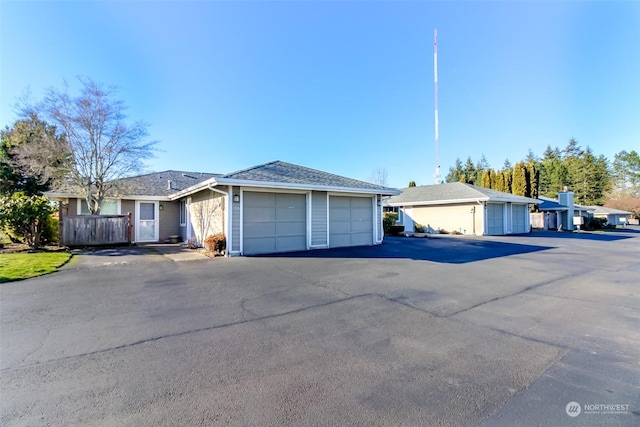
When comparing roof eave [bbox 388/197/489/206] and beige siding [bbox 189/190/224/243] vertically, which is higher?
roof eave [bbox 388/197/489/206]

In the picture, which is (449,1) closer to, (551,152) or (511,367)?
(511,367)

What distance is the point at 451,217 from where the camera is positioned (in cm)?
2298

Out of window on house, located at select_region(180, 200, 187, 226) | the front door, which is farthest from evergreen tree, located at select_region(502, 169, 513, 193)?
the front door

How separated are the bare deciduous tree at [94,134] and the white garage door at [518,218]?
90.9 ft

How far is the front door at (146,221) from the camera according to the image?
15.6 m

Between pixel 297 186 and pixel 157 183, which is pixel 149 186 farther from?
pixel 297 186

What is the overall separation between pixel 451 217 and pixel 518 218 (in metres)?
6.63

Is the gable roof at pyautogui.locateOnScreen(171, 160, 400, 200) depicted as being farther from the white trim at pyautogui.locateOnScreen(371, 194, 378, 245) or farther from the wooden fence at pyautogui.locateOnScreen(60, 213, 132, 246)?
the wooden fence at pyautogui.locateOnScreen(60, 213, 132, 246)

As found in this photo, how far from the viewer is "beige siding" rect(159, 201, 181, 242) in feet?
53.5

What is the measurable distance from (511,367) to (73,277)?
9165mm

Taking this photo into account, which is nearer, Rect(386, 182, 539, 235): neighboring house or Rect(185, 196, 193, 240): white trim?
Rect(185, 196, 193, 240): white trim

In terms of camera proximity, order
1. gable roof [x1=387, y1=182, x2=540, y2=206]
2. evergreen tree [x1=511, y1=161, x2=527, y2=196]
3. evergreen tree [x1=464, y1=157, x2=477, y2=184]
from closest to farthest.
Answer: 1. gable roof [x1=387, y1=182, x2=540, y2=206]
2. evergreen tree [x1=511, y1=161, x2=527, y2=196]
3. evergreen tree [x1=464, y1=157, x2=477, y2=184]

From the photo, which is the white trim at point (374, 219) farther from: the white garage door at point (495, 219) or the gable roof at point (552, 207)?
the gable roof at point (552, 207)

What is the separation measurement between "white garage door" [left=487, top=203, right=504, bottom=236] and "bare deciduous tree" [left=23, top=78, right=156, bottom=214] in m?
23.8
